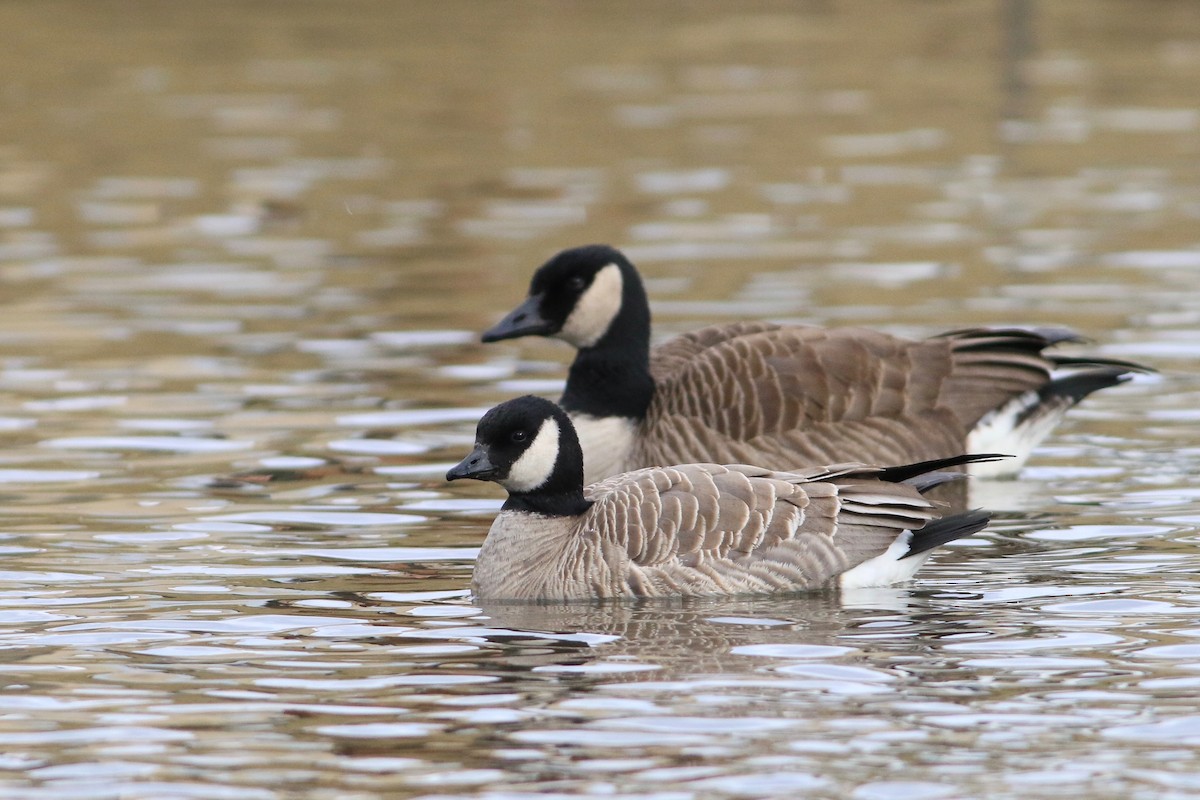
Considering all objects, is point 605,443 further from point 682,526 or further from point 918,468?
point 918,468

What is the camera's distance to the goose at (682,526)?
9.44 meters

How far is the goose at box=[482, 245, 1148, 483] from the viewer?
11516 millimetres

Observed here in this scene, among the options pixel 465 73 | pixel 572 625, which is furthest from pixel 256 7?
pixel 572 625

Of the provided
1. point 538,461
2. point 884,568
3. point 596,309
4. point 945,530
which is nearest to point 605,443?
point 596,309

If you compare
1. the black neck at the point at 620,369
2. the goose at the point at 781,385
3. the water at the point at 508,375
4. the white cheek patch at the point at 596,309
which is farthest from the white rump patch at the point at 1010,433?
the white cheek patch at the point at 596,309

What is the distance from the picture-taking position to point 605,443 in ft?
38.7

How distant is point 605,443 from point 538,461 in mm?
2164

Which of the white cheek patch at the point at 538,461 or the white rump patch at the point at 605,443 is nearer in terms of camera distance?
the white cheek patch at the point at 538,461

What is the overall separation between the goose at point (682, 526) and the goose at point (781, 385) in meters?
1.69

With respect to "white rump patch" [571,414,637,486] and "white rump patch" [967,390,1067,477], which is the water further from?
"white rump patch" [571,414,637,486]

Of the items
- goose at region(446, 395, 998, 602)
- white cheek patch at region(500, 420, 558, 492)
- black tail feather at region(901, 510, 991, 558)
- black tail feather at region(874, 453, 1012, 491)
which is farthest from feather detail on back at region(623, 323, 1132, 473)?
white cheek patch at region(500, 420, 558, 492)

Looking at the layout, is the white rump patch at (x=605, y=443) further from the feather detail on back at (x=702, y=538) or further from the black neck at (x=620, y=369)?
the feather detail on back at (x=702, y=538)

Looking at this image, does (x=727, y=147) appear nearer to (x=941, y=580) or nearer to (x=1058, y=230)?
(x=1058, y=230)

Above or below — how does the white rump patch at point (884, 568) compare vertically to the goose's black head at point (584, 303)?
below
